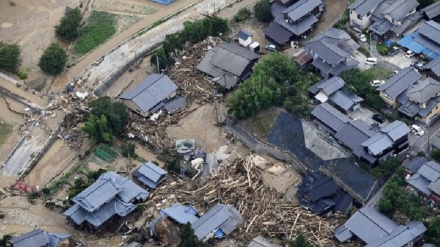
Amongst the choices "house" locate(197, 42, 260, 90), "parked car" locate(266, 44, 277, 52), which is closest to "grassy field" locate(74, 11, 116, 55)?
"house" locate(197, 42, 260, 90)

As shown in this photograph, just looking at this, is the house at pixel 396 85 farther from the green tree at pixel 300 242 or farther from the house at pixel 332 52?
the green tree at pixel 300 242

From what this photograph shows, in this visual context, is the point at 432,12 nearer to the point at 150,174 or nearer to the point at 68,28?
the point at 150,174

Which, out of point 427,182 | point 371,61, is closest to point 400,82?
point 371,61

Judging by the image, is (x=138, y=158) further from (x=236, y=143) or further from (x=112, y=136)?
(x=236, y=143)

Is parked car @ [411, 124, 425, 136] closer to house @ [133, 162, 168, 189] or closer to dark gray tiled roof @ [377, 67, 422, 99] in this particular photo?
dark gray tiled roof @ [377, 67, 422, 99]

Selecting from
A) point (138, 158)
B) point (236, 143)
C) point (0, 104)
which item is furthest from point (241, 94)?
point (0, 104)

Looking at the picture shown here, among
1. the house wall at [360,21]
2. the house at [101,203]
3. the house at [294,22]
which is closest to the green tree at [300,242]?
the house at [101,203]
